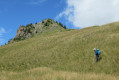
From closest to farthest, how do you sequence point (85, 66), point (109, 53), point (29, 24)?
point (85, 66) < point (109, 53) < point (29, 24)

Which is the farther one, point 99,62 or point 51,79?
point 99,62

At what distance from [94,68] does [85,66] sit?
1.40 metres

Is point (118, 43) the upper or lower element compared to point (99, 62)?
upper

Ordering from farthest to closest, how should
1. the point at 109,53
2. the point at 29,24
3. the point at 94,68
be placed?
1. the point at 29,24
2. the point at 109,53
3. the point at 94,68

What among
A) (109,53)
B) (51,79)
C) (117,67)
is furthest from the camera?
(109,53)

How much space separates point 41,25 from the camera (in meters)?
148

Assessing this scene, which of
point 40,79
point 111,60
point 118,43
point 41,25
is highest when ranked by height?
point 41,25

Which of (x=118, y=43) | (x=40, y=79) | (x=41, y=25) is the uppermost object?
(x=41, y=25)

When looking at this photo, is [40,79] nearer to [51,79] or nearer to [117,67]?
[51,79]

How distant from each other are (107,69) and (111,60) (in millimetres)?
2116

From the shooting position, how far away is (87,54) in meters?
19.1

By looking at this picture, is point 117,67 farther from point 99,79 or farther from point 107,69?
point 99,79

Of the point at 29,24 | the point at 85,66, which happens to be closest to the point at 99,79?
the point at 85,66

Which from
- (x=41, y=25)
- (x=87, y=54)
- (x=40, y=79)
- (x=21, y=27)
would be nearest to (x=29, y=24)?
(x=21, y=27)
